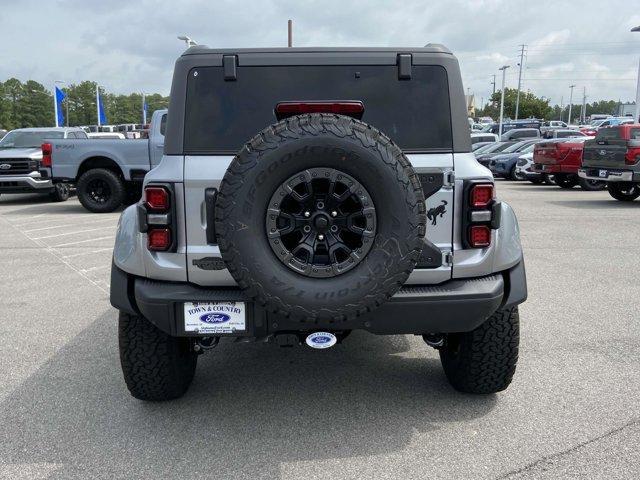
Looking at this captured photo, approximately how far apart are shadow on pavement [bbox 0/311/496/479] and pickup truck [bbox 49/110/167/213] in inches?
338

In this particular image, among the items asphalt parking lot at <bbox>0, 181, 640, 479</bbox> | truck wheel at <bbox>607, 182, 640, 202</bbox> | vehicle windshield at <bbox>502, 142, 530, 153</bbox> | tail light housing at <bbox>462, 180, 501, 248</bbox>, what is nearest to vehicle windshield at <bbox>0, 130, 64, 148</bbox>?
asphalt parking lot at <bbox>0, 181, 640, 479</bbox>

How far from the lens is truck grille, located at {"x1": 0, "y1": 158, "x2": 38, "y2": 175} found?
1404cm

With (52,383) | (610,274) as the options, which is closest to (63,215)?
(52,383)

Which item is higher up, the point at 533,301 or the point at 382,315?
the point at 382,315

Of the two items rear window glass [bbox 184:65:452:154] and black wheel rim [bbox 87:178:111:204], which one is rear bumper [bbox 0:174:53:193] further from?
rear window glass [bbox 184:65:452:154]

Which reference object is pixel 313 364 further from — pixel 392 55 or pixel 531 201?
pixel 531 201

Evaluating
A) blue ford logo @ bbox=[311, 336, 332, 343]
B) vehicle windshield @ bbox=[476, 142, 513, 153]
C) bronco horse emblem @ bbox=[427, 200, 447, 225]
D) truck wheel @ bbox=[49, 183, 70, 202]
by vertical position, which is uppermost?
bronco horse emblem @ bbox=[427, 200, 447, 225]

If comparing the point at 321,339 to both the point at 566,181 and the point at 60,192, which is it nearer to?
the point at 60,192

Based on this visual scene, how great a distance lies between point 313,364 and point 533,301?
260 cm

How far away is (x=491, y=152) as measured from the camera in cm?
2328

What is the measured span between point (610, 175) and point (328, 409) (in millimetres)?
11701

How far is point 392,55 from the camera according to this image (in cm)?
314

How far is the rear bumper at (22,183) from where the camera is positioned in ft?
46.0

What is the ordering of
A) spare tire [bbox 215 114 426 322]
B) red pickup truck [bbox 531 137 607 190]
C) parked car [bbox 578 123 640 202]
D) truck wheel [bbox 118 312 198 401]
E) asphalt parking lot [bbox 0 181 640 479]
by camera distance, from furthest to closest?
red pickup truck [bbox 531 137 607 190] → parked car [bbox 578 123 640 202] → truck wheel [bbox 118 312 198 401] → asphalt parking lot [bbox 0 181 640 479] → spare tire [bbox 215 114 426 322]
